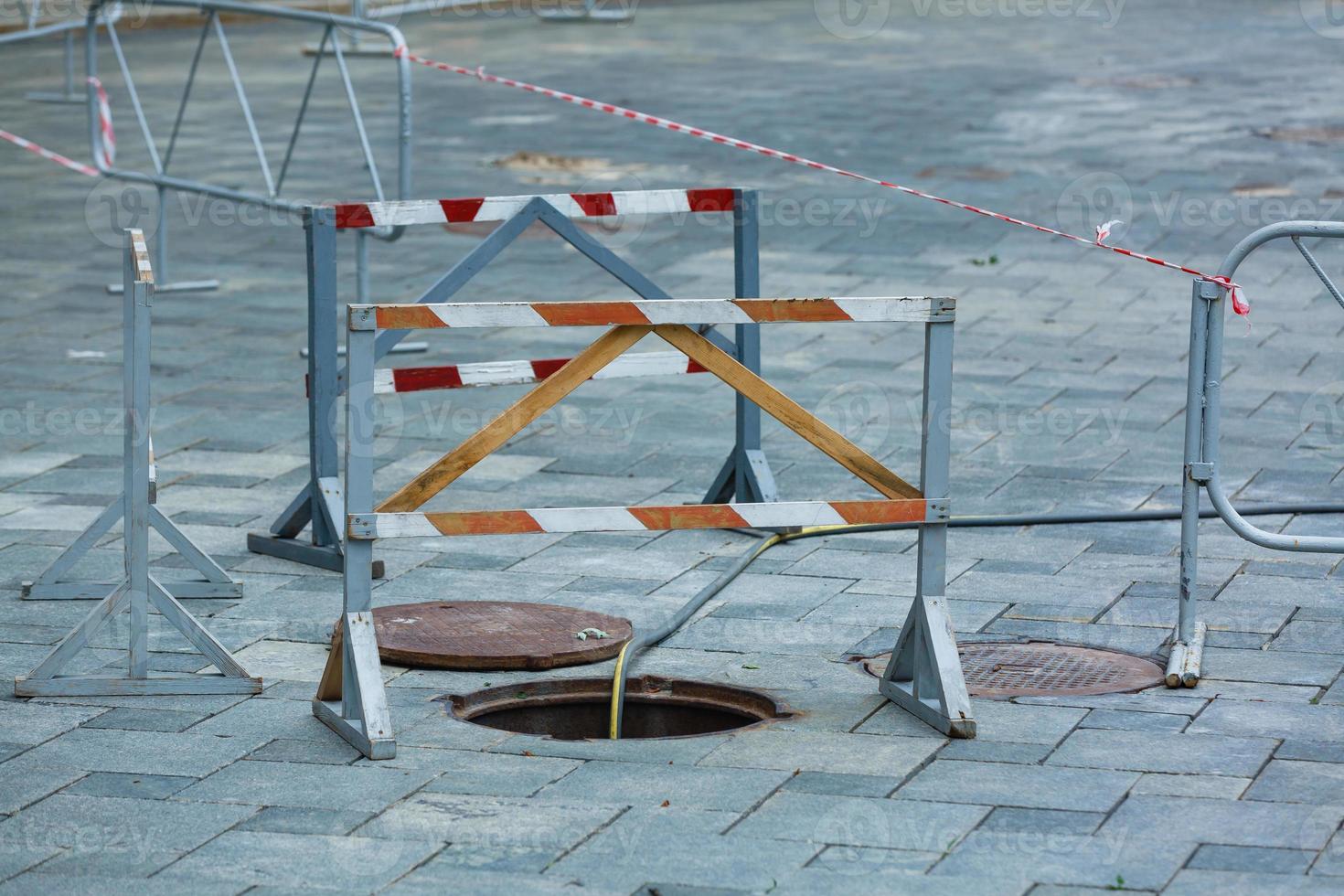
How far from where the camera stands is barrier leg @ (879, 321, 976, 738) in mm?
5559

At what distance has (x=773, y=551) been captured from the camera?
7434mm

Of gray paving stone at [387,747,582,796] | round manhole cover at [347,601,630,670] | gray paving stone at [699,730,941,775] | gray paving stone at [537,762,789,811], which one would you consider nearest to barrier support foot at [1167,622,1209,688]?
gray paving stone at [699,730,941,775]

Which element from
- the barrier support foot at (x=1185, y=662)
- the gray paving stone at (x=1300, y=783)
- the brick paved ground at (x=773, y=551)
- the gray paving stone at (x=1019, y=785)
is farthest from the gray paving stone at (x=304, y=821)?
the barrier support foot at (x=1185, y=662)

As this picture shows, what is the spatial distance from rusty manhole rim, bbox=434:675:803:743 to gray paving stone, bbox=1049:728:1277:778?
0.85 meters

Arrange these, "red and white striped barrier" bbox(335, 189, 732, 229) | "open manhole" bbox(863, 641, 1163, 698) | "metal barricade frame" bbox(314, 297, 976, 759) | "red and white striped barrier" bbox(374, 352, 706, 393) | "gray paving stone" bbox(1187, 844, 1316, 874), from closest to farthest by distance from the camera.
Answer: "gray paving stone" bbox(1187, 844, 1316, 874), "metal barricade frame" bbox(314, 297, 976, 759), "open manhole" bbox(863, 641, 1163, 698), "red and white striped barrier" bbox(374, 352, 706, 393), "red and white striped barrier" bbox(335, 189, 732, 229)

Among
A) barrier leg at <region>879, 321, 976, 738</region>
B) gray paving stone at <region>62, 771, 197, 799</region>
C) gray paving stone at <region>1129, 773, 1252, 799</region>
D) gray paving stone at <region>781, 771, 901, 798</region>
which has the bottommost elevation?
gray paving stone at <region>62, 771, 197, 799</region>

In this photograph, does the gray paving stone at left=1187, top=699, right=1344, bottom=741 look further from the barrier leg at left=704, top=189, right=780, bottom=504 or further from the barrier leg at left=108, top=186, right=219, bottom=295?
the barrier leg at left=108, top=186, right=219, bottom=295

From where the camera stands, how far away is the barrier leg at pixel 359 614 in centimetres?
536

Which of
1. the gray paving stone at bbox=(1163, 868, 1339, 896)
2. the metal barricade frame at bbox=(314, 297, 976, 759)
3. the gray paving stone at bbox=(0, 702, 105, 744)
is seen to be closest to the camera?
the gray paving stone at bbox=(1163, 868, 1339, 896)

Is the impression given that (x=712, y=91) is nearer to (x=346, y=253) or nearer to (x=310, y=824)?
(x=346, y=253)

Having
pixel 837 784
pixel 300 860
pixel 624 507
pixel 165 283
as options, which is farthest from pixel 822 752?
pixel 165 283

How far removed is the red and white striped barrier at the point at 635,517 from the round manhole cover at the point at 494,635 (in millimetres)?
698

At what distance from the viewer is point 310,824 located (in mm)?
4895

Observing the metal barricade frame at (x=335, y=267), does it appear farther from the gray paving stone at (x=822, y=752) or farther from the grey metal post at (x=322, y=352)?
the gray paving stone at (x=822, y=752)
